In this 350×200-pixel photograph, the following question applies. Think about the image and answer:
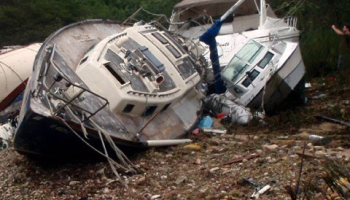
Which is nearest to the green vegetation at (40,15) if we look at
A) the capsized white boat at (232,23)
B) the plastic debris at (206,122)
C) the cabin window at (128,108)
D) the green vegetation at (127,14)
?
the green vegetation at (127,14)

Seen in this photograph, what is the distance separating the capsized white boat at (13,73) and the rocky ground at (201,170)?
11.7ft

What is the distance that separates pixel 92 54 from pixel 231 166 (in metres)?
2.85

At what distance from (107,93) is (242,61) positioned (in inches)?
138

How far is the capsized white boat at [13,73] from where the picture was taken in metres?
13.0

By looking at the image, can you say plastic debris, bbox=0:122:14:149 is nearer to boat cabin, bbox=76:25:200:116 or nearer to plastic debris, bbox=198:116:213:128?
boat cabin, bbox=76:25:200:116

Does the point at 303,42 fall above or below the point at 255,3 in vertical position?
below

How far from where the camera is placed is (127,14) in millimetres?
A: 25797

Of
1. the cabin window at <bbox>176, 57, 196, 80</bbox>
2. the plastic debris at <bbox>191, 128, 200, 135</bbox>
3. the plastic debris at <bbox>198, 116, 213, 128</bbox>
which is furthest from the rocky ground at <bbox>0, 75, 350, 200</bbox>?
the cabin window at <bbox>176, 57, 196, 80</bbox>

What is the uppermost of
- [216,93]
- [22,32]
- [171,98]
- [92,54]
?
[92,54]

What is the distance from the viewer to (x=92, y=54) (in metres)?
9.19

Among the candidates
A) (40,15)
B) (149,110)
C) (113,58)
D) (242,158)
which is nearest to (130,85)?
(149,110)

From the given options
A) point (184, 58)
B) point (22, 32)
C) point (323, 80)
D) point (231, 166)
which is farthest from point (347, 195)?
point (22, 32)

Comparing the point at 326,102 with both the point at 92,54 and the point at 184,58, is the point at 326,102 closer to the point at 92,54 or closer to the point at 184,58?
Answer: the point at 184,58

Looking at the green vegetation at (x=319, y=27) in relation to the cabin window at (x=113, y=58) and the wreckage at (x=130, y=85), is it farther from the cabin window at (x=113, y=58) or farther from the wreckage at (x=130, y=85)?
the cabin window at (x=113, y=58)
